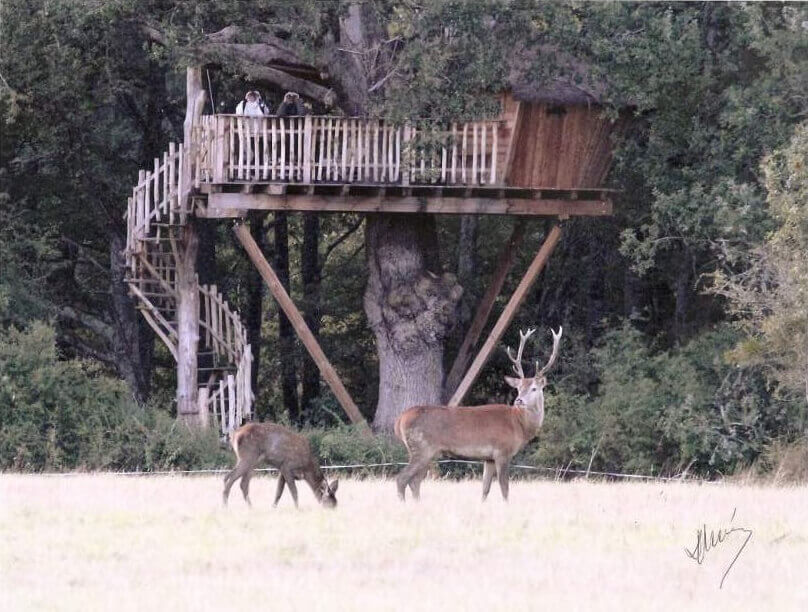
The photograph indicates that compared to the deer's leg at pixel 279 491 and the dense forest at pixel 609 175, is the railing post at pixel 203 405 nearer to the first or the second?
the dense forest at pixel 609 175

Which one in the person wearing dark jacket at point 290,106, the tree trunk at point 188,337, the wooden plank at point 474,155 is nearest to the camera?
the wooden plank at point 474,155

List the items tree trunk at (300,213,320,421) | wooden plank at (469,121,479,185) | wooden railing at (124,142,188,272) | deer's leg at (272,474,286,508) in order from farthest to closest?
tree trunk at (300,213,320,421) < wooden railing at (124,142,188,272) < wooden plank at (469,121,479,185) < deer's leg at (272,474,286,508)

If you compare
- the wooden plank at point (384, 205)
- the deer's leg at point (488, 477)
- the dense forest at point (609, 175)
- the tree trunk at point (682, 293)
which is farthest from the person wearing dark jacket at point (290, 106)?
the deer's leg at point (488, 477)

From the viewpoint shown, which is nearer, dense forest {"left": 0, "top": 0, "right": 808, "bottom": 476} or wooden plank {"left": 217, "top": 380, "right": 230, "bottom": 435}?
dense forest {"left": 0, "top": 0, "right": 808, "bottom": 476}

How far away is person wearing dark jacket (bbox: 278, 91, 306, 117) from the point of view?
27.6 meters

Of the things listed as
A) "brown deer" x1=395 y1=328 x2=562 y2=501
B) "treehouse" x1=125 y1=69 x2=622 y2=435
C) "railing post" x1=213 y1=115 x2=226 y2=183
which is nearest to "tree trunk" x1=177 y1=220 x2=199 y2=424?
"treehouse" x1=125 y1=69 x2=622 y2=435

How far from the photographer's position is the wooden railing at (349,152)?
27.3 m

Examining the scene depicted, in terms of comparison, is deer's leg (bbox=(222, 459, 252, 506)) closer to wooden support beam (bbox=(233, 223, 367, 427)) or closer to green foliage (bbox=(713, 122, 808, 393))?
green foliage (bbox=(713, 122, 808, 393))

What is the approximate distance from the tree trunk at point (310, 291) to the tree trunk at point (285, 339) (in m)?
0.27

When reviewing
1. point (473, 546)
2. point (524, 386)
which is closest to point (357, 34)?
point (524, 386)

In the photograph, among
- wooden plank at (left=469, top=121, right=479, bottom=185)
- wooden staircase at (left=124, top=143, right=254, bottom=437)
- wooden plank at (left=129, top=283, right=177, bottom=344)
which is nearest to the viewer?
wooden plank at (left=469, top=121, right=479, bottom=185)

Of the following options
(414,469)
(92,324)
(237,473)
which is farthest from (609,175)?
(237,473)

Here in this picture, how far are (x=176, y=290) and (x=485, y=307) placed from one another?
5727mm
